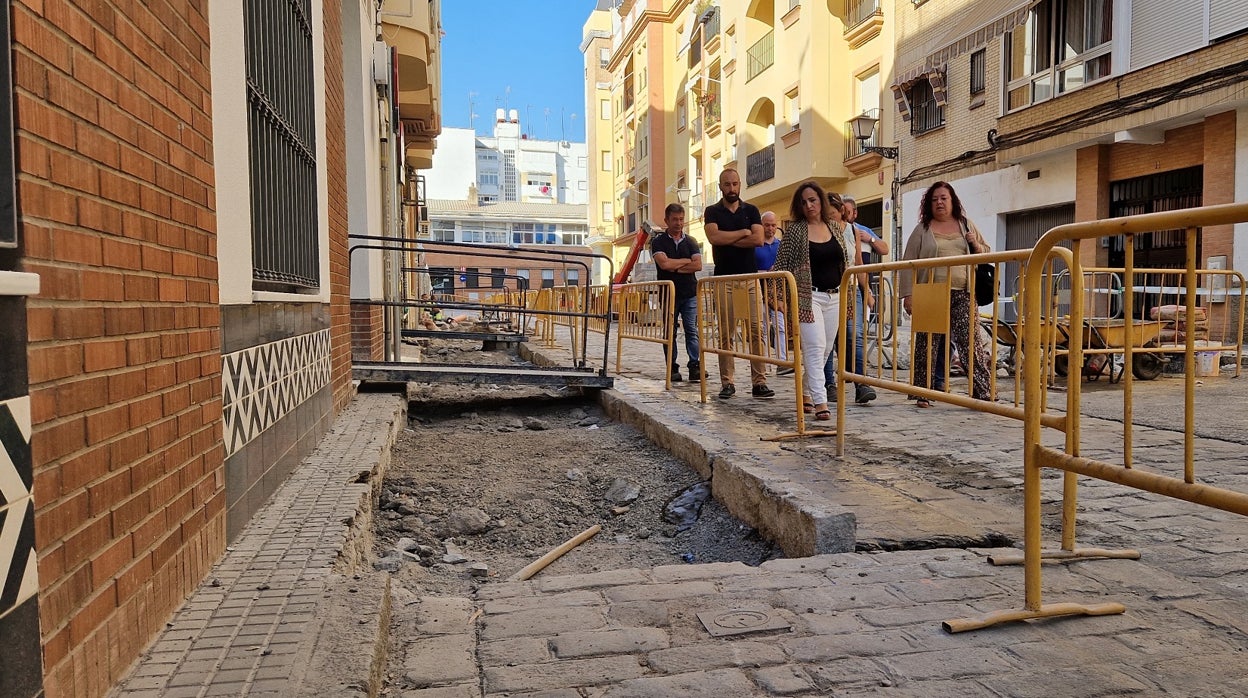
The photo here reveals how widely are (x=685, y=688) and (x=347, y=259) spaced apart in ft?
17.5

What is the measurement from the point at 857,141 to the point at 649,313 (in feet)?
50.8

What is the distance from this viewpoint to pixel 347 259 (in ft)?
21.9

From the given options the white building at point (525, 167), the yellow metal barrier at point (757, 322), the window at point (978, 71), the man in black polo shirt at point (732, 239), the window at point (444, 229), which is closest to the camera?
the yellow metal barrier at point (757, 322)

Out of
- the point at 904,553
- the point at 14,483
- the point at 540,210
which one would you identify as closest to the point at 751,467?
the point at 904,553

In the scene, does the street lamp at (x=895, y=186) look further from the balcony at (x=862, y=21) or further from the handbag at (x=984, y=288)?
the handbag at (x=984, y=288)

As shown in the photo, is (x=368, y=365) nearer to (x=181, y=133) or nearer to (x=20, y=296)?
(x=181, y=133)

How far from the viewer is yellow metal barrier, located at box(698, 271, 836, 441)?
5457 millimetres

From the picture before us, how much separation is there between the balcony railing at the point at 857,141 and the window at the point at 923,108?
107 cm

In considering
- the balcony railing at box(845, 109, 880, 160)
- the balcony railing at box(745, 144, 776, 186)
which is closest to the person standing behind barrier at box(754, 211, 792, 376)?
the balcony railing at box(845, 109, 880, 160)

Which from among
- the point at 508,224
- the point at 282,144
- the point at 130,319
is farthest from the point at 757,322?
the point at 508,224

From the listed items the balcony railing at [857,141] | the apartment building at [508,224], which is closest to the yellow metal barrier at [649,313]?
the balcony railing at [857,141]

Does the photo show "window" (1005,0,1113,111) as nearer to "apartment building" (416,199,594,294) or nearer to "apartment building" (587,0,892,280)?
"apartment building" (587,0,892,280)

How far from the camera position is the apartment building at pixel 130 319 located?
159cm

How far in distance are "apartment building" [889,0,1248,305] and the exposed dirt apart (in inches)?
418
